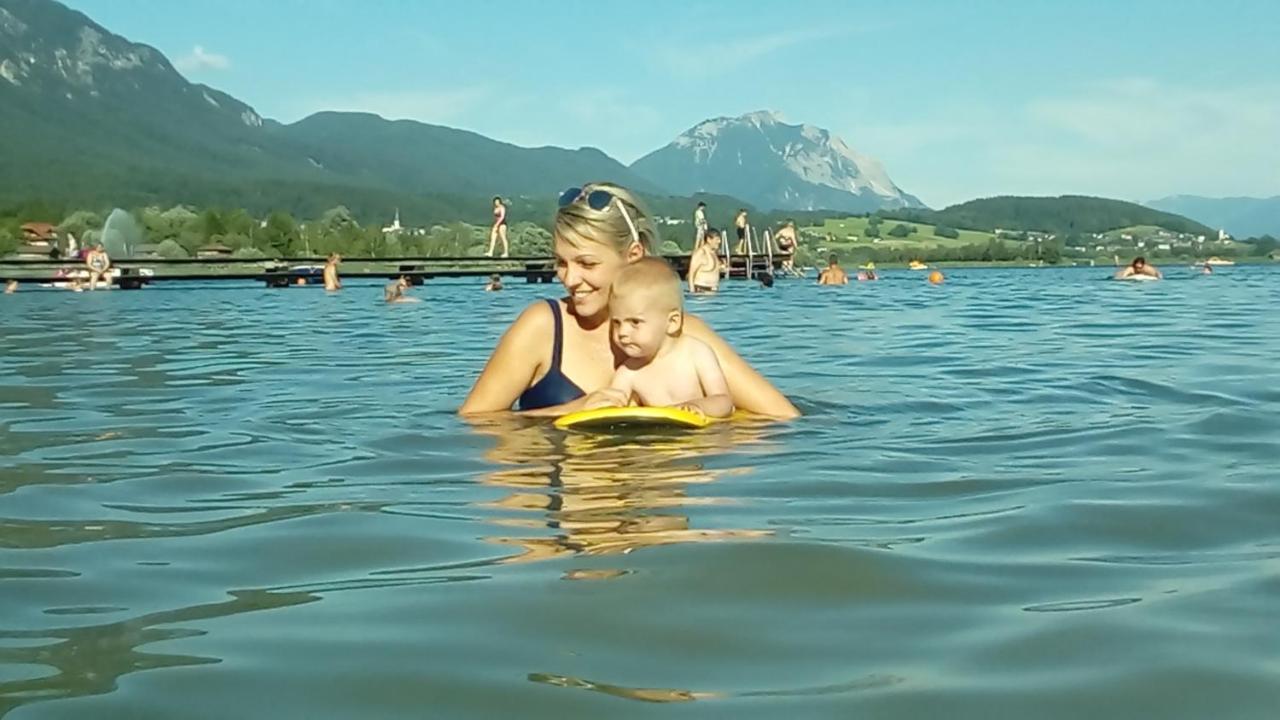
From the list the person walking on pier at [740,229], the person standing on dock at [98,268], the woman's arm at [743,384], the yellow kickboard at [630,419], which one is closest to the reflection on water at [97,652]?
the yellow kickboard at [630,419]

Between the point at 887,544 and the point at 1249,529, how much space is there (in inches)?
40.8

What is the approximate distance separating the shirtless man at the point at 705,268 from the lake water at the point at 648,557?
57.5 ft

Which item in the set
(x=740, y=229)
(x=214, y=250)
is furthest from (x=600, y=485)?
(x=214, y=250)

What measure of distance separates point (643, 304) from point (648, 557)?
2.61m

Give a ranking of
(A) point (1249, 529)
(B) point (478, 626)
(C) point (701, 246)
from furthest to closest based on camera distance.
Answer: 1. (C) point (701, 246)
2. (A) point (1249, 529)
3. (B) point (478, 626)

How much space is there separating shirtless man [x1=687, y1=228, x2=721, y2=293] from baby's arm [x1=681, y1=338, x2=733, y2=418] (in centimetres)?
1922

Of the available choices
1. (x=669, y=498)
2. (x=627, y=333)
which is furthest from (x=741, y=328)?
(x=669, y=498)

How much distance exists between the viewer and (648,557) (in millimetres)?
3195

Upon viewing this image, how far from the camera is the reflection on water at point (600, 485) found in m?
3.45

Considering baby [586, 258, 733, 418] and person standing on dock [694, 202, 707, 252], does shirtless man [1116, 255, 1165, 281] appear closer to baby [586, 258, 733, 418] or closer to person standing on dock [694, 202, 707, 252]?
person standing on dock [694, 202, 707, 252]

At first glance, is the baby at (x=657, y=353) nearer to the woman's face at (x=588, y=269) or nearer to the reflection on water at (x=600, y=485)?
Answer: the woman's face at (x=588, y=269)

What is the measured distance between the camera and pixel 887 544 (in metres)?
3.43

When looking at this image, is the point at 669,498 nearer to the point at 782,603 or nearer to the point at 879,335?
the point at 782,603

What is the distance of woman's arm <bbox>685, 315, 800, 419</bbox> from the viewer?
20.5ft
